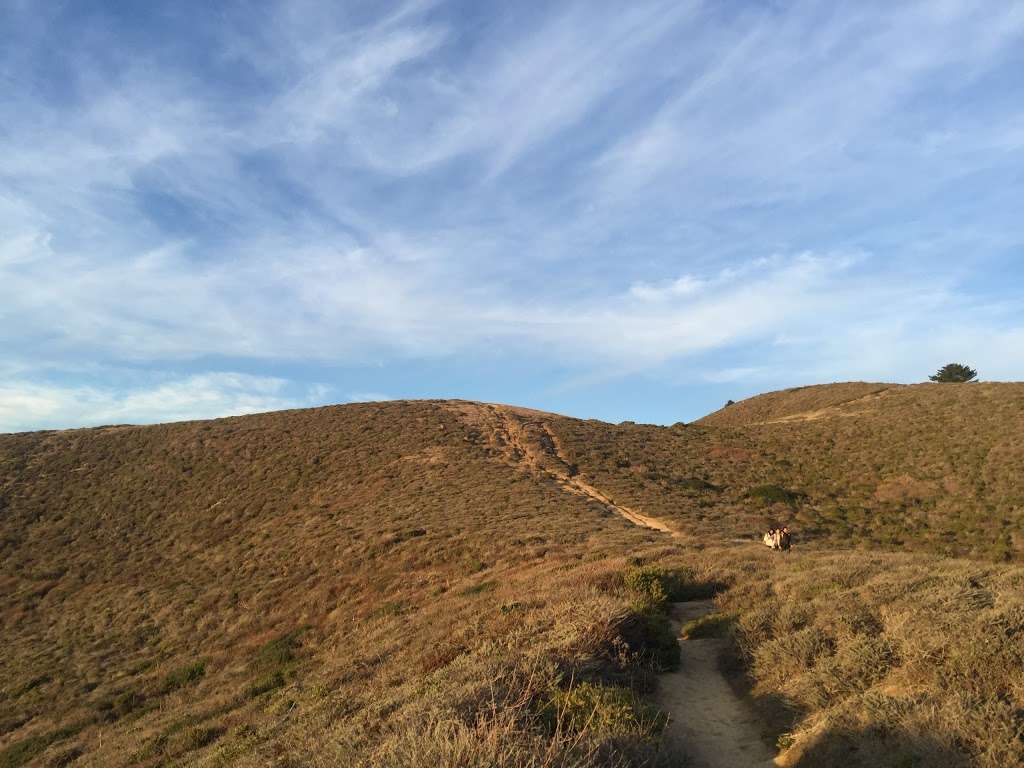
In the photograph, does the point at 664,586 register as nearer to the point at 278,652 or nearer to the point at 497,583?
the point at 497,583

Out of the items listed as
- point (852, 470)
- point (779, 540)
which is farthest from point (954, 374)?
point (779, 540)

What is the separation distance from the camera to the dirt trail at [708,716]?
289 inches

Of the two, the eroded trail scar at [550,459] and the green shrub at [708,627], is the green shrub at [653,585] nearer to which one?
the green shrub at [708,627]

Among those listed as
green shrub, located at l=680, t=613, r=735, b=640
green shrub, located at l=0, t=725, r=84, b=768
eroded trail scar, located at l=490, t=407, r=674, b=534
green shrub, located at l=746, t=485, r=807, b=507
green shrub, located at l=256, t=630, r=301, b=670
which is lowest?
green shrub, located at l=0, t=725, r=84, b=768

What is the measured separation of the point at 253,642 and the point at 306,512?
15.4m

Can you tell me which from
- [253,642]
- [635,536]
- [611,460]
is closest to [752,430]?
[611,460]

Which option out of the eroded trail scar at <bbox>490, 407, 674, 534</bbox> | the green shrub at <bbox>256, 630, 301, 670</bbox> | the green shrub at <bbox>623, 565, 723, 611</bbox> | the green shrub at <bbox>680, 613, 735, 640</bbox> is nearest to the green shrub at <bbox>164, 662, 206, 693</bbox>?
the green shrub at <bbox>256, 630, 301, 670</bbox>

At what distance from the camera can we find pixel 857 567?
12555mm

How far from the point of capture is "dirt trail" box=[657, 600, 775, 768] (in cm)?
734

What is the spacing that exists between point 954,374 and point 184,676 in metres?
88.8

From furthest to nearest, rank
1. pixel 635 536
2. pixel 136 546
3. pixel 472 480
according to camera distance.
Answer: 1. pixel 472 480
2. pixel 136 546
3. pixel 635 536

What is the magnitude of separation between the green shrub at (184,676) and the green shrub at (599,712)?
15603 millimetres

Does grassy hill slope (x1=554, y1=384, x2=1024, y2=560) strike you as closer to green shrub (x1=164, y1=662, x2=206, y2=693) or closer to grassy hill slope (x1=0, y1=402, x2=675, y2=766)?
grassy hill slope (x1=0, y1=402, x2=675, y2=766)

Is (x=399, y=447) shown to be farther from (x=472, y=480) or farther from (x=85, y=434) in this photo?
(x=85, y=434)
